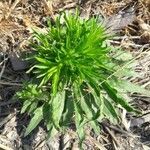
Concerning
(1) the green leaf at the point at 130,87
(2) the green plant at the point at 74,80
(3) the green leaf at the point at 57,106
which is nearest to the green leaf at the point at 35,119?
(2) the green plant at the point at 74,80

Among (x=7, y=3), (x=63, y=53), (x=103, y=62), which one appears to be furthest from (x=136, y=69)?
(x=7, y=3)

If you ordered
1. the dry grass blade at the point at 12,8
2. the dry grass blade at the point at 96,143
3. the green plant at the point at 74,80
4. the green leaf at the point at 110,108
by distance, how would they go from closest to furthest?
the green plant at the point at 74,80, the green leaf at the point at 110,108, the dry grass blade at the point at 96,143, the dry grass blade at the point at 12,8

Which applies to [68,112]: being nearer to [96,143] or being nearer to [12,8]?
[96,143]

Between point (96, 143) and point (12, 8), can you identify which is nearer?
point (96, 143)

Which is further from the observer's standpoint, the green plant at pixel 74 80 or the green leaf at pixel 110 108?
the green leaf at pixel 110 108

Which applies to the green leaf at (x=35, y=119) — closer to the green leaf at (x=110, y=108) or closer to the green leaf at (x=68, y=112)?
the green leaf at (x=68, y=112)

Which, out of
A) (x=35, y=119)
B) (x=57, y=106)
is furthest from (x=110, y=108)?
(x=35, y=119)

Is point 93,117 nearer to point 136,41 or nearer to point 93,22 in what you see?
point 93,22

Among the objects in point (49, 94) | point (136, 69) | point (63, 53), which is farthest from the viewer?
point (136, 69)
